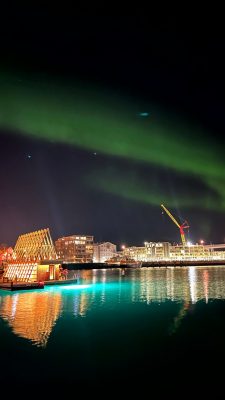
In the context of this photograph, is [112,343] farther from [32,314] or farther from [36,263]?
[36,263]

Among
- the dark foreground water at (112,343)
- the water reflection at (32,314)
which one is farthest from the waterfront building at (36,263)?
the dark foreground water at (112,343)

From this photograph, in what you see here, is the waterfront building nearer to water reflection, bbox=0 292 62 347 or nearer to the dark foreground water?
water reflection, bbox=0 292 62 347

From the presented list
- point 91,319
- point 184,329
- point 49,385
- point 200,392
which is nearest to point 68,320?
point 91,319

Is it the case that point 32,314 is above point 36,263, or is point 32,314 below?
below

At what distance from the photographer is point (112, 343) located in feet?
75.9

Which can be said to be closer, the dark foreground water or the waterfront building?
the dark foreground water

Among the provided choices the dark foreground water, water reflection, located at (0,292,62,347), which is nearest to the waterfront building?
water reflection, located at (0,292,62,347)

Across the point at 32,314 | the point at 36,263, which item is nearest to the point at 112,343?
the point at 32,314

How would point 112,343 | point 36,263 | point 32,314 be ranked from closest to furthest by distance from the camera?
point 112,343 < point 32,314 < point 36,263

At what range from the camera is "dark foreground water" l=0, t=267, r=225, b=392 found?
17.5 metres

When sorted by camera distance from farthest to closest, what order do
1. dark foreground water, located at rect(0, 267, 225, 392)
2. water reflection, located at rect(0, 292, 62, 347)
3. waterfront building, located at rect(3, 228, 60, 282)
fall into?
waterfront building, located at rect(3, 228, 60, 282)
water reflection, located at rect(0, 292, 62, 347)
dark foreground water, located at rect(0, 267, 225, 392)

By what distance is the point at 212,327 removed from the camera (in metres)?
27.7

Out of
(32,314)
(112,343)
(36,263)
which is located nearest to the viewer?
(112,343)

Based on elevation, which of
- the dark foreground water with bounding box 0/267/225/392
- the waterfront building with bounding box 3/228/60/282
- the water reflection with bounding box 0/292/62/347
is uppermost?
the waterfront building with bounding box 3/228/60/282
